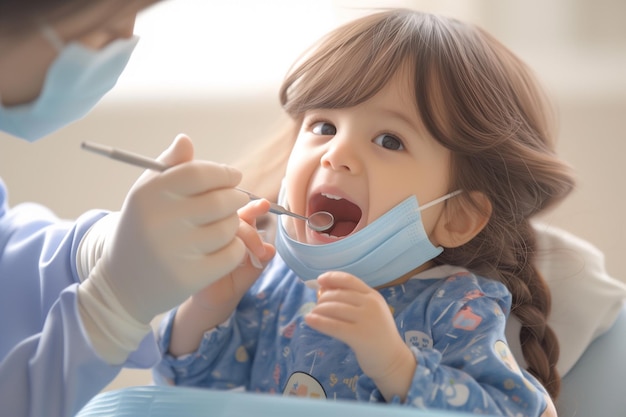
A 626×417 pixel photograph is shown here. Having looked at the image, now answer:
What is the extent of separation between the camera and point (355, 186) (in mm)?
1170

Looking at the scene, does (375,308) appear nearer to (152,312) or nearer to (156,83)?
(152,312)

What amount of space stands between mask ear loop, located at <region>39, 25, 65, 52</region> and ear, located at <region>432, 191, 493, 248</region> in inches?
24.9

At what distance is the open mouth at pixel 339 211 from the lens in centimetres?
122

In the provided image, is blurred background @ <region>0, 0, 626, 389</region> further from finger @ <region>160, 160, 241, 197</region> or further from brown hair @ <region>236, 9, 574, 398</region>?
finger @ <region>160, 160, 241, 197</region>

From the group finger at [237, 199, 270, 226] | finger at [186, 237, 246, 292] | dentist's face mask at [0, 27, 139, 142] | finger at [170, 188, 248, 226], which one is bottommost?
finger at [237, 199, 270, 226]

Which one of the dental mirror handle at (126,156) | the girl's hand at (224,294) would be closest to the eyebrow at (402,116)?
the girl's hand at (224,294)

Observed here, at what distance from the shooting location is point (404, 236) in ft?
3.87

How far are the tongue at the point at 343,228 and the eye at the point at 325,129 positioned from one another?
0.46 feet

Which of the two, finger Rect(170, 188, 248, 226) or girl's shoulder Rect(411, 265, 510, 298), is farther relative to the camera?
girl's shoulder Rect(411, 265, 510, 298)

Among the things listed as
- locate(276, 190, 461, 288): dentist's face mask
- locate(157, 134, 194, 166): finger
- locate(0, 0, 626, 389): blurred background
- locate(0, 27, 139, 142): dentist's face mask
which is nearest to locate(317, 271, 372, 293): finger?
locate(276, 190, 461, 288): dentist's face mask

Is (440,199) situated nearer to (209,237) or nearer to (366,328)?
(366,328)

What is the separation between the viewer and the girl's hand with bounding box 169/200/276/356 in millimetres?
1239

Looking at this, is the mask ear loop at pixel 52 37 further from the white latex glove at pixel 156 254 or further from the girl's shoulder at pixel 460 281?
the girl's shoulder at pixel 460 281

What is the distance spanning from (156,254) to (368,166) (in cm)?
35
